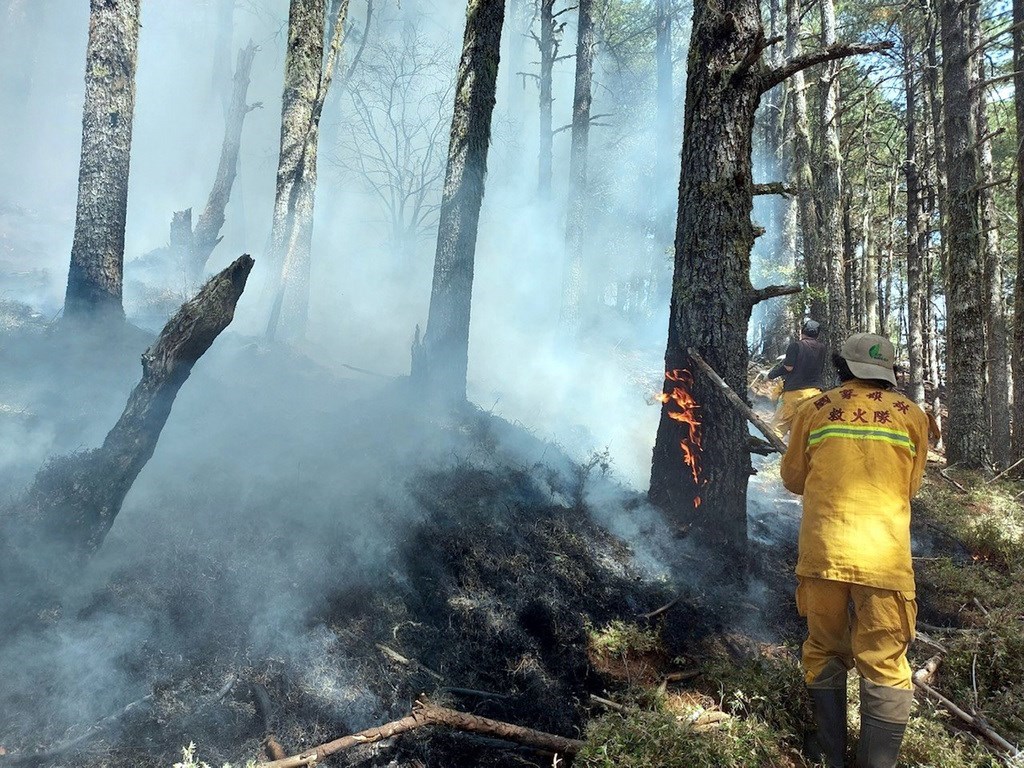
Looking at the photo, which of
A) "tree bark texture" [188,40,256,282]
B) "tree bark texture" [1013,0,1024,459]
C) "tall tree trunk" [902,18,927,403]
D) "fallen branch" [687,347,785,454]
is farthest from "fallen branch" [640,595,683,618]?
"tree bark texture" [188,40,256,282]

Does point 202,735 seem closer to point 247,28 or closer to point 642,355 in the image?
point 642,355

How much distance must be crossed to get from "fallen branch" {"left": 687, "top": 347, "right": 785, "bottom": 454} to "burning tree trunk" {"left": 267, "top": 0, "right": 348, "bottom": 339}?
23.4 feet

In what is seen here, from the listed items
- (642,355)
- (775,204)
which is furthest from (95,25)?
(775,204)

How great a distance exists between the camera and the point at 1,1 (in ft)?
74.4

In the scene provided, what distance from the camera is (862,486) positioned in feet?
10.8

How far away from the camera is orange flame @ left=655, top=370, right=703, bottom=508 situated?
5207 mm

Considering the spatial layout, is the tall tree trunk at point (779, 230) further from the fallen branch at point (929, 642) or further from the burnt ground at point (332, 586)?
the fallen branch at point (929, 642)

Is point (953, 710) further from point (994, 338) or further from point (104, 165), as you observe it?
point (994, 338)

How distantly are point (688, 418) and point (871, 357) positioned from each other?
185 cm

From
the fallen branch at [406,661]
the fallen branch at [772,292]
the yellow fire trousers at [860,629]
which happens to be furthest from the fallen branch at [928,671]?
the fallen branch at [406,661]

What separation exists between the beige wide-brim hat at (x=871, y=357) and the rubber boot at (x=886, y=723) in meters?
1.63

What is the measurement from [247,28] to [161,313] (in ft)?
93.8

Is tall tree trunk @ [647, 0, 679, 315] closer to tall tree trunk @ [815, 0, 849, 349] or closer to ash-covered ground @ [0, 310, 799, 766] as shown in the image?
tall tree trunk @ [815, 0, 849, 349]

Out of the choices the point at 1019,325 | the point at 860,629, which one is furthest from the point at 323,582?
the point at 1019,325
